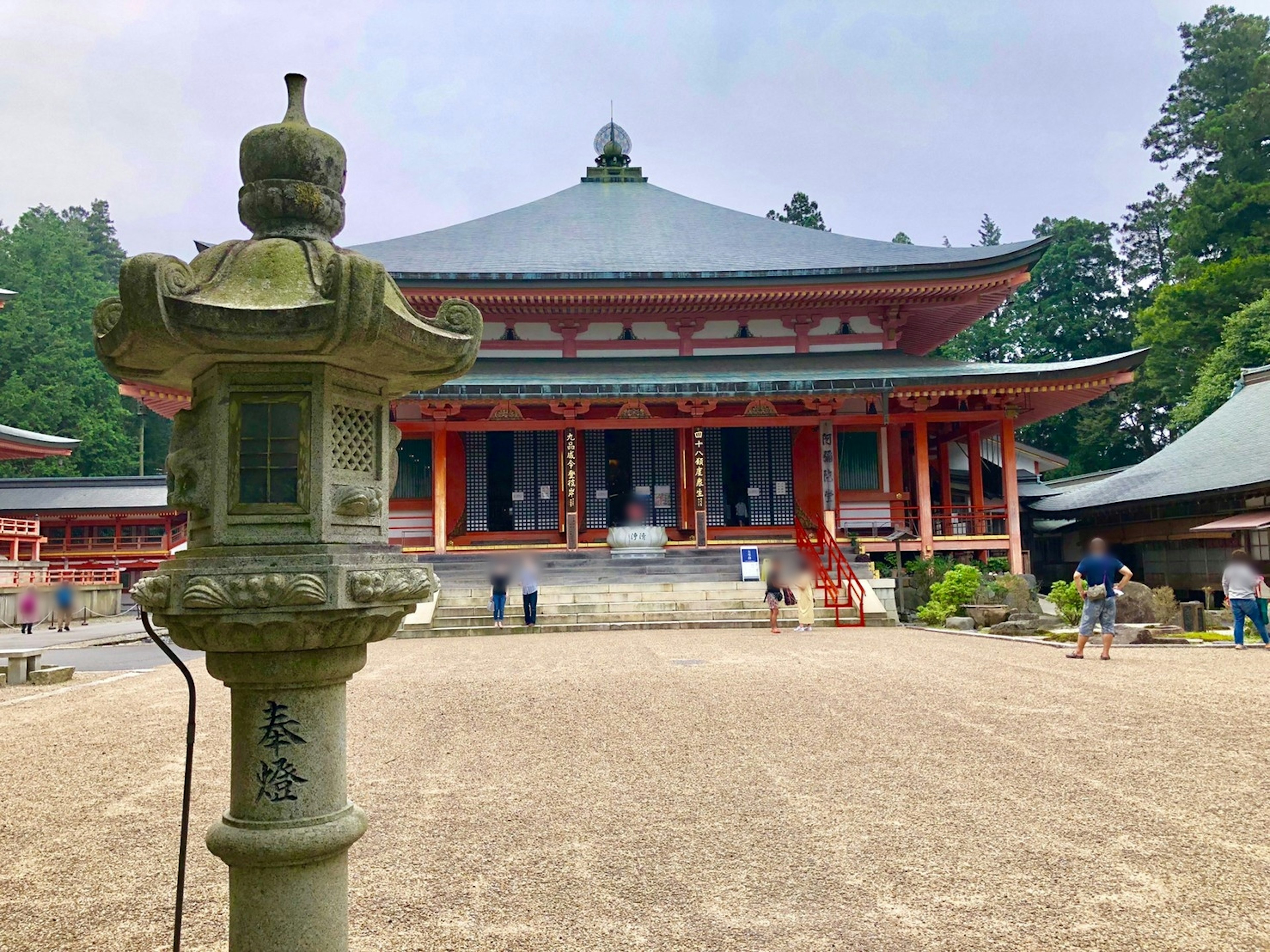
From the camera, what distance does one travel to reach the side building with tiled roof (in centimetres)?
1695

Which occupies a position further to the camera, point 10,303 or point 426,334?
point 10,303

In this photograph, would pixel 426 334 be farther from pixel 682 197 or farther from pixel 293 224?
pixel 682 197

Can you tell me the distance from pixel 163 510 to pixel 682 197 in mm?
21374

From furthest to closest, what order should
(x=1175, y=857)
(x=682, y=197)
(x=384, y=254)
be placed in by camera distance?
(x=682, y=197)
(x=384, y=254)
(x=1175, y=857)

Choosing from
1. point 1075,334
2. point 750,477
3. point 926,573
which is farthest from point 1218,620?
point 1075,334

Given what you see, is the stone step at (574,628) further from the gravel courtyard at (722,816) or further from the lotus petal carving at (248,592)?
the lotus petal carving at (248,592)

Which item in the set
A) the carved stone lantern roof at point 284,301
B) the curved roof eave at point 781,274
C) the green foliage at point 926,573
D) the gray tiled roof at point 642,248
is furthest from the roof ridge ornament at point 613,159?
the carved stone lantern roof at point 284,301

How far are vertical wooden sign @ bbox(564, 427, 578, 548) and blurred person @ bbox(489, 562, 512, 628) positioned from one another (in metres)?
3.45

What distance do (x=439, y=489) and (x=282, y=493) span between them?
16212 mm

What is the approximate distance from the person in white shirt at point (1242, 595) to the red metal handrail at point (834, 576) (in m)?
5.62

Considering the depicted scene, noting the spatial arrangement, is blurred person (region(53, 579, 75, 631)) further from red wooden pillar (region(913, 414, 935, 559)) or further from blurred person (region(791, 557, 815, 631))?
red wooden pillar (region(913, 414, 935, 559))

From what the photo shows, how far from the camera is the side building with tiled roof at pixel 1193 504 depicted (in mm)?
16953

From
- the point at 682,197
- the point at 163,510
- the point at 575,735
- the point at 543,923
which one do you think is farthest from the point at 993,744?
the point at 163,510

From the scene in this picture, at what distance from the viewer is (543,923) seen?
331 cm
